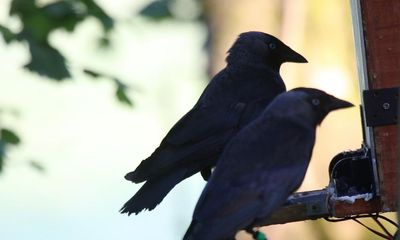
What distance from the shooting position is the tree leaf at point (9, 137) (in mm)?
6614

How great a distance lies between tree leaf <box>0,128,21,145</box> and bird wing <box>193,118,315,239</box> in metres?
2.07

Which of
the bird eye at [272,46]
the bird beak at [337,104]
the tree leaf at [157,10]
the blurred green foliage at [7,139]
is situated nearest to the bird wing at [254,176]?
the bird beak at [337,104]

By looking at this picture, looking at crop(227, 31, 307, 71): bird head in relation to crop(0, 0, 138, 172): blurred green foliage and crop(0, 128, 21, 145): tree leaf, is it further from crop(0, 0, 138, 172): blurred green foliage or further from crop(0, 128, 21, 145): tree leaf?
crop(0, 128, 21, 145): tree leaf

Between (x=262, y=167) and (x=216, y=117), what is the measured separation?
1322 millimetres

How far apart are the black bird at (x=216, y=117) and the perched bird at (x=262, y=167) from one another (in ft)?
2.58

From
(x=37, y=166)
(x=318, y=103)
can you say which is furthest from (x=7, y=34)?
(x=318, y=103)

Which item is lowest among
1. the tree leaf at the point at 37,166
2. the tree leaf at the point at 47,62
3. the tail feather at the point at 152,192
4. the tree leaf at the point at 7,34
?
the tail feather at the point at 152,192

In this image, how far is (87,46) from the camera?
8.31 meters

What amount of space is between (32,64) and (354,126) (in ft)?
10.7

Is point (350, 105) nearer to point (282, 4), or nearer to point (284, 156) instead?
point (284, 156)

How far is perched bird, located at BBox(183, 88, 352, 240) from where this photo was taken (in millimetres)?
4457

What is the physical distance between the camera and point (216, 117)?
19.5 ft

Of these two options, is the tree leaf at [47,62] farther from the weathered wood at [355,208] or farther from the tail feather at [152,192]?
the weathered wood at [355,208]

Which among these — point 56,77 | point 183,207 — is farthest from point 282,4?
point 56,77
